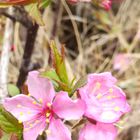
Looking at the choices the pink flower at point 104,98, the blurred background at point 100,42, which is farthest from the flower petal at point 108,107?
the blurred background at point 100,42

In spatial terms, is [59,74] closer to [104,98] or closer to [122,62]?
[104,98]

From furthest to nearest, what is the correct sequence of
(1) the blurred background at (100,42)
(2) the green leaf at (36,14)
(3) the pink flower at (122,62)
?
(3) the pink flower at (122,62) → (1) the blurred background at (100,42) → (2) the green leaf at (36,14)

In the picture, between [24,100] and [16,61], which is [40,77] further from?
[16,61]

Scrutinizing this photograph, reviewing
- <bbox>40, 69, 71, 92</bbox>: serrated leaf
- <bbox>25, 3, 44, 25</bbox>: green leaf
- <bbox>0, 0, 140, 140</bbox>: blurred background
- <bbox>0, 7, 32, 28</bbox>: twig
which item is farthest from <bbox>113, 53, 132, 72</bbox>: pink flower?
<bbox>40, 69, 71, 92</bbox>: serrated leaf

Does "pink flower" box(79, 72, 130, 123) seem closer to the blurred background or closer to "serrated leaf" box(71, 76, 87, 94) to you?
"serrated leaf" box(71, 76, 87, 94)

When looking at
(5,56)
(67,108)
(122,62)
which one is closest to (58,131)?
(67,108)

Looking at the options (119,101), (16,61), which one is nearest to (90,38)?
(16,61)

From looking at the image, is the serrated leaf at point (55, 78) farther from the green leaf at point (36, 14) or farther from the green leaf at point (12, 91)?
the green leaf at point (12, 91)

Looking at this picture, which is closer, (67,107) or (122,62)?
(67,107)
